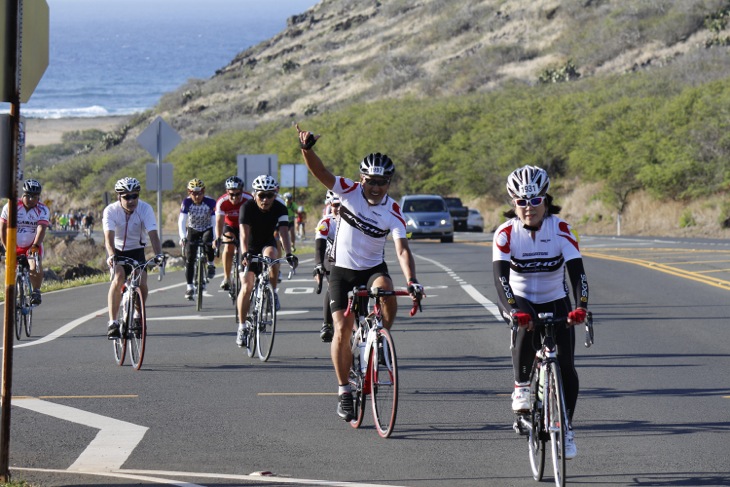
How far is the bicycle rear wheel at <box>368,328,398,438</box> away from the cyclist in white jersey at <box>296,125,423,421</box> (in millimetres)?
355

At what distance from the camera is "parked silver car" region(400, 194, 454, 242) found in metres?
45.2

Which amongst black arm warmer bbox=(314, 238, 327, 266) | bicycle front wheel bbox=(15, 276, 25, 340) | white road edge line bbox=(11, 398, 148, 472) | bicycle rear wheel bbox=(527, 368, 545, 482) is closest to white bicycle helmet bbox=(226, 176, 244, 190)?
black arm warmer bbox=(314, 238, 327, 266)

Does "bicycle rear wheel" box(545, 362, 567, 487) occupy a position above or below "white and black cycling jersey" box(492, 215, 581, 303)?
below

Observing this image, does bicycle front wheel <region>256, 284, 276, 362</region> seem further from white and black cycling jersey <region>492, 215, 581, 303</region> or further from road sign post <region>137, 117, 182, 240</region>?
road sign post <region>137, 117, 182, 240</region>

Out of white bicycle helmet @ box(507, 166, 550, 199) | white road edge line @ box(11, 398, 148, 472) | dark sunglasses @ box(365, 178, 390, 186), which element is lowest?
white road edge line @ box(11, 398, 148, 472)

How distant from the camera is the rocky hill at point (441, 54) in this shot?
108m

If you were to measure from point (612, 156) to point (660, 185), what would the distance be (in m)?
5.14

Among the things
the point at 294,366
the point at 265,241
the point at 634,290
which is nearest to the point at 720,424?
the point at 294,366

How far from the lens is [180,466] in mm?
7918

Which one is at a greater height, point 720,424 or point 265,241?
point 265,241

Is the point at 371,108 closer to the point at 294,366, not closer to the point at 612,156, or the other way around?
the point at 612,156

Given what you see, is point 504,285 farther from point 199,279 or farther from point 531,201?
point 199,279

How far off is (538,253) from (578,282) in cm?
35

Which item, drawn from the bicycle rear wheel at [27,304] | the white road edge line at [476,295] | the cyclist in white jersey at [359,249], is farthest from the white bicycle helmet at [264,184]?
the cyclist in white jersey at [359,249]
